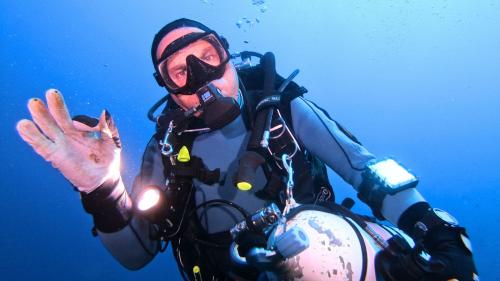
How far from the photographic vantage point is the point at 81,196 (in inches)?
81.6

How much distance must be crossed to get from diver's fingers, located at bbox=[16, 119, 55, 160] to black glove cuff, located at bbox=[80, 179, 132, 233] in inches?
15.0

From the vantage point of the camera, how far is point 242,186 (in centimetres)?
207

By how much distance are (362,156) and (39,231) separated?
3884 cm

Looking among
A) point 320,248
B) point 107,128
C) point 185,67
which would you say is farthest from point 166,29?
point 320,248

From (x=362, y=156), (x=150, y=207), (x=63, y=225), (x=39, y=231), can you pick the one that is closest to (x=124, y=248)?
(x=150, y=207)

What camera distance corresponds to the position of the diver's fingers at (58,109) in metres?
1.76

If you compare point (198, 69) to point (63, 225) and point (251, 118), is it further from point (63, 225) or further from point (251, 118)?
point (63, 225)

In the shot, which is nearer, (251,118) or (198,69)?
(198,69)

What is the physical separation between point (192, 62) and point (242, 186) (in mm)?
1170

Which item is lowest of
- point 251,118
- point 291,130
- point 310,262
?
point 310,262

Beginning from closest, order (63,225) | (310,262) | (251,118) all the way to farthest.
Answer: (310,262) < (251,118) < (63,225)

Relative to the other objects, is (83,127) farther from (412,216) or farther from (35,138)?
(412,216)

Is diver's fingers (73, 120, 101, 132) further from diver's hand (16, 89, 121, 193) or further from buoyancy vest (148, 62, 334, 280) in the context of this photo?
buoyancy vest (148, 62, 334, 280)

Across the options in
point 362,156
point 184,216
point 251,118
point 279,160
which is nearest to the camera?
point 362,156
